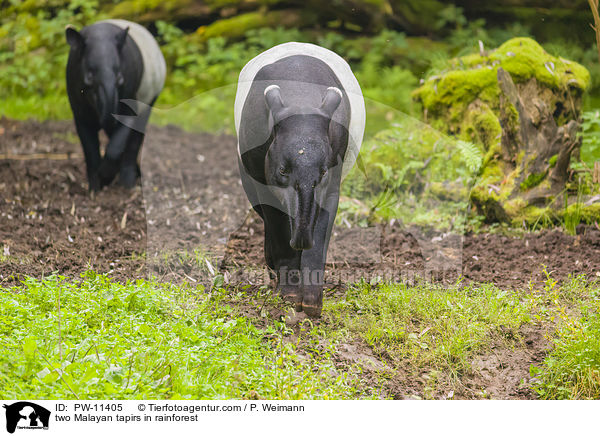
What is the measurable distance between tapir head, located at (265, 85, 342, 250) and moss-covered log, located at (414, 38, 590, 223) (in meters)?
3.24

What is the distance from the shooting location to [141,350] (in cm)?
387

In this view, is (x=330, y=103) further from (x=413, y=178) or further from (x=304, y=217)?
(x=413, y=178)

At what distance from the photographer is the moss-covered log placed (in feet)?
21.9

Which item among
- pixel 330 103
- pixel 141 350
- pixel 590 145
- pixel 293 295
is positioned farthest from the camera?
pixel 590 145

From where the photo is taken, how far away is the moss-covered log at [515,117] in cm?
666

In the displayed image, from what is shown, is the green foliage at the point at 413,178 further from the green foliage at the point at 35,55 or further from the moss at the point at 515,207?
the green foliage at the point at 35,55

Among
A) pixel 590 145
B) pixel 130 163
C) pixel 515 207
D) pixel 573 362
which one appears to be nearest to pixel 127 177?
pixel 130 163

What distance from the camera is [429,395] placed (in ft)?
13.1

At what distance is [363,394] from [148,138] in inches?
324

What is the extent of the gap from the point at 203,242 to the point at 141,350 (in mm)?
2588

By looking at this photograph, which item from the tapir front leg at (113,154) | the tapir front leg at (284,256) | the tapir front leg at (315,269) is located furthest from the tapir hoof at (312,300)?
the tapir front leg at (113,154)

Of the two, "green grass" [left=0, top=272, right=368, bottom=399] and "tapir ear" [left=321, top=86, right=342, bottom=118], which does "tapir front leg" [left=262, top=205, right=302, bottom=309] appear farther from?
"tapir ear" [left=321, top=86, right=342, bottom=118]
